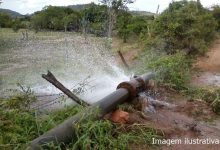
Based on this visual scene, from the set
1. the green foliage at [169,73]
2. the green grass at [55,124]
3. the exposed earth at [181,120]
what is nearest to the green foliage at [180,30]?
the green foliage at [169,73]

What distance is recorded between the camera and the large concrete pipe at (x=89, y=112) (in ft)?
13.5

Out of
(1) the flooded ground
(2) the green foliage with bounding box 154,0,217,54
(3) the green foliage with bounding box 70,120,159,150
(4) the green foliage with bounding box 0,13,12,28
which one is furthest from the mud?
(4) the green foliage with bounding box 0,13,12,28

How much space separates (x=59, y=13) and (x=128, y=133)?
40.8 meters

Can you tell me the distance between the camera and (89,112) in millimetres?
5008

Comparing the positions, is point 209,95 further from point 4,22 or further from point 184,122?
point 4,22

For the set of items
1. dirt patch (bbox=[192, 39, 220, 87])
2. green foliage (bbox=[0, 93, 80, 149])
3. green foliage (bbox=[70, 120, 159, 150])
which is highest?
green foliage (bbox=[0, 93, 80, 149])

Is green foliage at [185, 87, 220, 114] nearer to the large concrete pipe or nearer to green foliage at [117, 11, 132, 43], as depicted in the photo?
the large concrete pipe

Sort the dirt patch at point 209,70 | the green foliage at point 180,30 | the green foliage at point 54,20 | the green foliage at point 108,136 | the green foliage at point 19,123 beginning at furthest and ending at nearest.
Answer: the green foliage at point 54,20 → the green foliage at point 180,30 → the dirt patch at point 209,70 → the green foliage at point 108,136 → the green foliage at point 19,123

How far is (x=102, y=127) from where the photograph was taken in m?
4.95

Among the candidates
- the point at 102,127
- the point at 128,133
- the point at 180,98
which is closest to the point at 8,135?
the point at 102,127

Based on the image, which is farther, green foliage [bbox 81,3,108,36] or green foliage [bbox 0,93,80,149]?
green foliage [bbox 81,3,108,36]

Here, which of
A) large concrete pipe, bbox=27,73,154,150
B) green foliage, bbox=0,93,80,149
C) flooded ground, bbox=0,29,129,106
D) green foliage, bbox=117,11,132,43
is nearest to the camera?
large concrete pipe, bbox=27,73,154,150

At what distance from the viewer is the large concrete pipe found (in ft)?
13.5

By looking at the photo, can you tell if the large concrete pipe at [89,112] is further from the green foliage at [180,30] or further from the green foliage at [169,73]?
the green foliage at [180,30]
